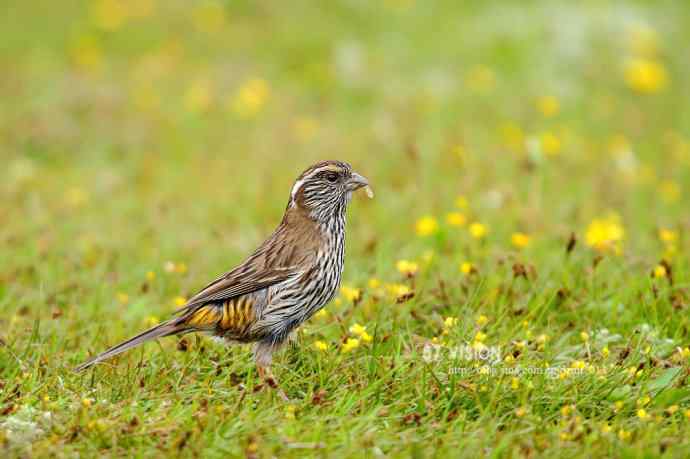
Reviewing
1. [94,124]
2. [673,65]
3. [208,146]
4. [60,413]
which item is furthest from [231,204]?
[673,65]

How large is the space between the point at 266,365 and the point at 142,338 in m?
0.70

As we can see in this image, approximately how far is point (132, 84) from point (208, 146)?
2085mm

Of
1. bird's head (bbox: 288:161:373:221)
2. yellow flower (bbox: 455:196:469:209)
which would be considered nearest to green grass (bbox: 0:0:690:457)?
yellow flower (bbox: 455:196:469:209)

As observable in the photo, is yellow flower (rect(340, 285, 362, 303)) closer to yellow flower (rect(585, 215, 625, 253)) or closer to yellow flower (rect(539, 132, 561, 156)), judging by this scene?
yellow flower (rect(585, 215, 625, 253))

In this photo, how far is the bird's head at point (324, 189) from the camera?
6.16m

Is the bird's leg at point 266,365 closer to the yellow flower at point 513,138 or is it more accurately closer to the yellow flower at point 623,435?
the yellow flower at point 623,435

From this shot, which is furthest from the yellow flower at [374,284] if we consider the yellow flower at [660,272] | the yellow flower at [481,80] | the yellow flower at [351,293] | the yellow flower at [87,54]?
the yellow flower at [87,54]

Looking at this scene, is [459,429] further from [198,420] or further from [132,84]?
[132,84]

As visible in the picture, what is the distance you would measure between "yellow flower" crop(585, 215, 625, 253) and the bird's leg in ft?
8.71

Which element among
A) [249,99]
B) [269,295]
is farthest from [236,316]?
[249,99]

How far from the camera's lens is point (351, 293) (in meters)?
6.48

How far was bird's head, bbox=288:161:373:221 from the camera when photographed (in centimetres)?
616

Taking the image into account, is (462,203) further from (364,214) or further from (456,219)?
(364,214)

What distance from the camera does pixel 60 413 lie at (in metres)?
4.83
